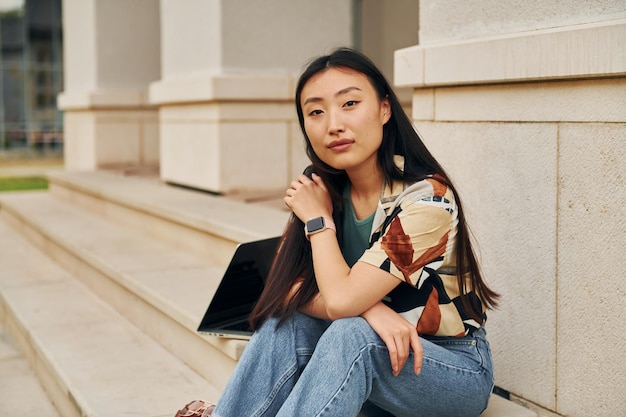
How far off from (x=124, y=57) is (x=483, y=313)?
25.7 feet

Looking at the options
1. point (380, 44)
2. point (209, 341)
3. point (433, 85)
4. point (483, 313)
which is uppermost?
point (380, 44)

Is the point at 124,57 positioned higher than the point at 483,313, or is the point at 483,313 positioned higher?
the point at 124,57

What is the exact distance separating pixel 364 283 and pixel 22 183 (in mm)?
15981

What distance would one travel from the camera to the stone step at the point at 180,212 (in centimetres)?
529

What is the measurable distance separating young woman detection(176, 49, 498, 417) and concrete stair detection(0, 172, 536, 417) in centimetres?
50

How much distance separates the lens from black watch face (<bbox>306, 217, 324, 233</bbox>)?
287cm

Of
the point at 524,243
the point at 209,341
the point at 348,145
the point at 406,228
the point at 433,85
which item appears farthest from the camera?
the point at 209,341

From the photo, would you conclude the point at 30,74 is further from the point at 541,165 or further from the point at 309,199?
the point at 541,165

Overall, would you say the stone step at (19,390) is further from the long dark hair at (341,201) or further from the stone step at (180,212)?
the long dark hair at (341,201)

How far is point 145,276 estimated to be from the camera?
519 centimetres

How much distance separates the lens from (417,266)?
267 centimetres

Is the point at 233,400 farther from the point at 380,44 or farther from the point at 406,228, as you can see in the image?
the point at 380,44

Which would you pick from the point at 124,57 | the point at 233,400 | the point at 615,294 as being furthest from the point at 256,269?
the point at 124,57

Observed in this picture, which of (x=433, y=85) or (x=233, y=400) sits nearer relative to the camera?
(x=233, y=400)
